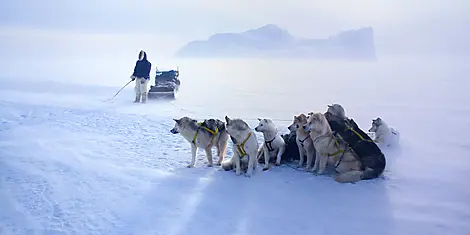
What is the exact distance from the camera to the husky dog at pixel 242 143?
4.86m

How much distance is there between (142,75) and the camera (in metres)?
11.2

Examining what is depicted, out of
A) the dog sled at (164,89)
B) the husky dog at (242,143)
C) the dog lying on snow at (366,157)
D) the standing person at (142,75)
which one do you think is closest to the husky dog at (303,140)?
the dog lying on snow at (366,157)

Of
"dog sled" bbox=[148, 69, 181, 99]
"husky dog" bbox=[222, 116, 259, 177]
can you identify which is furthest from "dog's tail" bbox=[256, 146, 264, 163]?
"dog sled" bbox=[148, 69, 181, 99]

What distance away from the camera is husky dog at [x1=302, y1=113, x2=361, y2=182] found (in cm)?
471

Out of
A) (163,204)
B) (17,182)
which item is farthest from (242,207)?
(17,182)

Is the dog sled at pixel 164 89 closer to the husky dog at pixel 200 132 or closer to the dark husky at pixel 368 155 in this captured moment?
the husky dog at pixel 200 132

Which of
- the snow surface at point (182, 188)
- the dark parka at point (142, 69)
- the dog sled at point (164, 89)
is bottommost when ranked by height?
the snow surface at point (182, 188)

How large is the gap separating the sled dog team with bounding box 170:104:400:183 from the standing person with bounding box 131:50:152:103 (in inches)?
251

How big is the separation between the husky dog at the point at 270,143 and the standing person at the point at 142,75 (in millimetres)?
6734

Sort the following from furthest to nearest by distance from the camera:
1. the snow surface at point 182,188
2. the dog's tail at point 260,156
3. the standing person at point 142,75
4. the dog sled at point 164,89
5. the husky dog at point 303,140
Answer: the dog sled at point 164,89 → the standing person at point 142,75 → the dog's tail at point 260,156 → the husky dog at point 303,140 → the snow surface at point 182,188

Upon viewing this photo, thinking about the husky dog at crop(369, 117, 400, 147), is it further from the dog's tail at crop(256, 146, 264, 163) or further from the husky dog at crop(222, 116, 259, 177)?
the husky dog at crop(222, 116, 259, 177)

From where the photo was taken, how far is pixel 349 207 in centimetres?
397

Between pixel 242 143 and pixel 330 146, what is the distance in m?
1.07

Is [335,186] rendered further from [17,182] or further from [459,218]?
[17,182]
